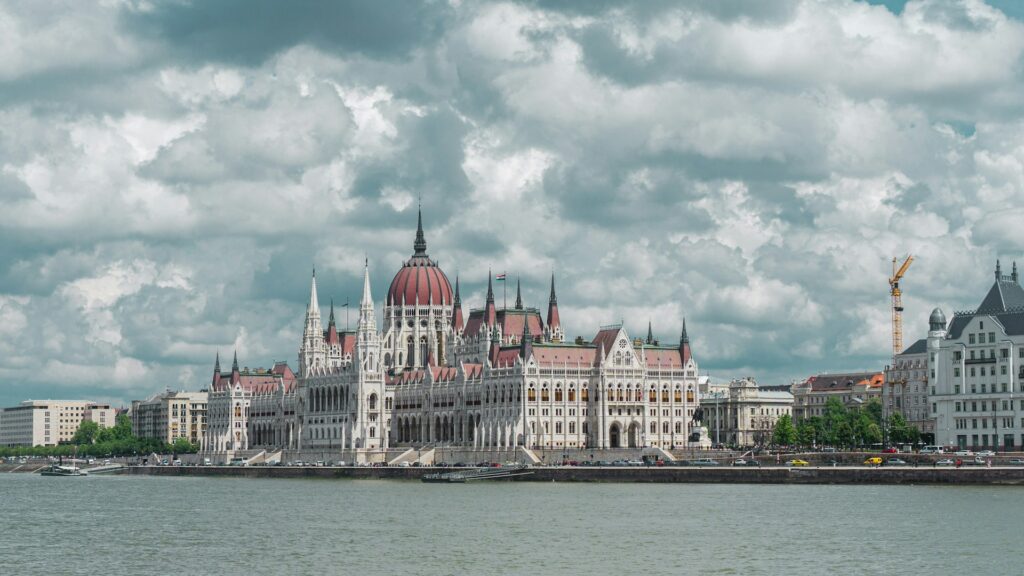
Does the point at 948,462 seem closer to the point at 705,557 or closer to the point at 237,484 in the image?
the point at 705,557

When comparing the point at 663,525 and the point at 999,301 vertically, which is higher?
the point at 999,301

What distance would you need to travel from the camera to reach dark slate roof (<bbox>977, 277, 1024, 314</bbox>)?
17138cm

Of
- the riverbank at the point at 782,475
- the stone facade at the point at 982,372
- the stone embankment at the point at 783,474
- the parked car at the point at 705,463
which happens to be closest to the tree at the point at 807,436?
the stone facade at the point at 982,372

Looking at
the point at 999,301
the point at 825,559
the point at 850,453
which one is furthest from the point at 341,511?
the point at 999,301

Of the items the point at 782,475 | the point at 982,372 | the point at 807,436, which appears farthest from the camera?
the point at 807,436

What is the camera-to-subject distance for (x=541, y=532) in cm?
9975

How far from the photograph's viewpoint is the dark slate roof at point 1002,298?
171m

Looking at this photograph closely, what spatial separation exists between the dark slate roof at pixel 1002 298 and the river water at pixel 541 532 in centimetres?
4347

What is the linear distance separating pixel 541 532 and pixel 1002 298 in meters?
88.6

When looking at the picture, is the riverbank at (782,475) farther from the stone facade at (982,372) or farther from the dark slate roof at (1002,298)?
the dark slate roof at (1002,298)

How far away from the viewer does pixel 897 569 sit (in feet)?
260

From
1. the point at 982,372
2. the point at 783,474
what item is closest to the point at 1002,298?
the point at 982,372

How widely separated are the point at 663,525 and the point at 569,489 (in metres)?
42.2

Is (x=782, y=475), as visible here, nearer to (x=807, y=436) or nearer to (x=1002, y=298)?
(x=1002, y=298)
